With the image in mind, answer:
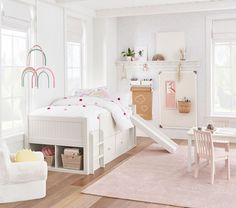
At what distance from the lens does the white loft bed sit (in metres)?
4.95

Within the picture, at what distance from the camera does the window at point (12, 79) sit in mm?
4879

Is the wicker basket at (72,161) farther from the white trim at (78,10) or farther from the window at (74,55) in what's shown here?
the white trim at (78,10)

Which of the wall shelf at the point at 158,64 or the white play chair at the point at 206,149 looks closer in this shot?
the white play chair at the point at 206,149

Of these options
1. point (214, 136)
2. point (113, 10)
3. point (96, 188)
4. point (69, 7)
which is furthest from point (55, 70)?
point (214, 136)

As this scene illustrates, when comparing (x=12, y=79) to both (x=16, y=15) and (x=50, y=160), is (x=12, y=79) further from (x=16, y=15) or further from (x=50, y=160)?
(x=50, y=160)

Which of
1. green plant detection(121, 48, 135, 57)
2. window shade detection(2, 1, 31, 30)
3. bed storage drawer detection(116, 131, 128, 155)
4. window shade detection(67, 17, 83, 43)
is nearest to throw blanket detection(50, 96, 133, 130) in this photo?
bed storage drawer detection(116, 131, 128, 155)

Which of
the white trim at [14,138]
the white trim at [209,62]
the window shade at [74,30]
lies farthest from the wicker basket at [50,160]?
the white trim at [209,62]

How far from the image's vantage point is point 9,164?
3.82 m

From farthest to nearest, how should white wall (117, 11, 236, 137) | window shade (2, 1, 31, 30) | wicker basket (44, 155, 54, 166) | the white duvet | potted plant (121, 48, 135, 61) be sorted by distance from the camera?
1. potted plant (121, 48, 135, 61)
2. white wall (117, 11, 236, 137)
3. wicker basket (44, 155, 54, 166)
4. the white duvet
5. window shade (2, 1, 31, 30)

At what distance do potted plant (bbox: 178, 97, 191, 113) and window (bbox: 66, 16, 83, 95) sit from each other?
6.83 feet

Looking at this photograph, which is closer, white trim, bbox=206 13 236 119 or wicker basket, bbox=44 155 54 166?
wicker basket, bbox=44 155 54 166

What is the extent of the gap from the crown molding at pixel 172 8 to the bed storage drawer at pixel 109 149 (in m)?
2.53

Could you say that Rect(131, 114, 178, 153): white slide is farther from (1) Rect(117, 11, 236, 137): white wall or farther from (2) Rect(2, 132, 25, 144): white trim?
(2) Rect(2, 132, 25, 144): white trim

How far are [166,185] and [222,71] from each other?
3659 millimetres
